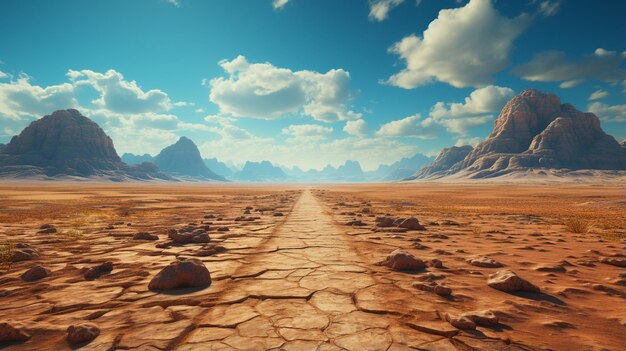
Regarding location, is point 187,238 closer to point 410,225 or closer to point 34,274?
→ point 34,274

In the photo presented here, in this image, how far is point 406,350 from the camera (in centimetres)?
304

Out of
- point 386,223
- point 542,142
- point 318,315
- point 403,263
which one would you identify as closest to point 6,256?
point 318,315

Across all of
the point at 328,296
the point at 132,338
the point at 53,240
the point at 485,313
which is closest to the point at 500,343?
the point at 485,313

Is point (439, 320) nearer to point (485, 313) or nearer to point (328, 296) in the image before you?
point (485, 313)

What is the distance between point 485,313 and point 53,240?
459 inches

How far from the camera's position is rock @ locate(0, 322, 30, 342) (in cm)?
323

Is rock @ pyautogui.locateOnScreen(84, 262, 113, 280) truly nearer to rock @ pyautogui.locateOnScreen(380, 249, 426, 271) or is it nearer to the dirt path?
the dirt path

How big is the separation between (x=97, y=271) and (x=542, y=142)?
643 feet

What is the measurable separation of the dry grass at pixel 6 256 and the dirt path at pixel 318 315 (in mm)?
4976

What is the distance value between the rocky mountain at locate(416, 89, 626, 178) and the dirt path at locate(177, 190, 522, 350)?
558 feet

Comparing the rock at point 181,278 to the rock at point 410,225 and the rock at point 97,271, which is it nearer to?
the rock at point 97,271

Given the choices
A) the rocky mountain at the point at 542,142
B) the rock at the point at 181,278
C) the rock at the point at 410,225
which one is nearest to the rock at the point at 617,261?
the rock at the point at 410,225

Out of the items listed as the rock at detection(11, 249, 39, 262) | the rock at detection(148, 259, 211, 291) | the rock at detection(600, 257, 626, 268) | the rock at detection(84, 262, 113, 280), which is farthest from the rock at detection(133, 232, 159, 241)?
the rock at detection(600, 257, 626, 268)

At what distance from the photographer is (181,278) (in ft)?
16.6
